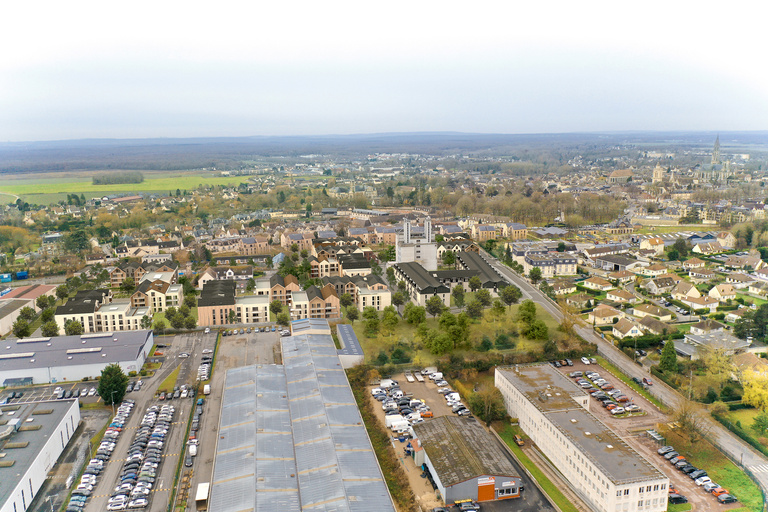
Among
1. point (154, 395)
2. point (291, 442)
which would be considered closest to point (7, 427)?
point (154, 395)

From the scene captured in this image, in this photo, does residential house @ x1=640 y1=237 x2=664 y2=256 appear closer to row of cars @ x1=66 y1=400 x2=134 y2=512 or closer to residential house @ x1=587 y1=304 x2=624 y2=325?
residential house @ x1=587 y1=304 x2=624 y2=325

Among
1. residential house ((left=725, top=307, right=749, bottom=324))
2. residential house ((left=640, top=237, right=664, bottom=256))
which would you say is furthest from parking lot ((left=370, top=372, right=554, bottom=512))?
residential house ((left=640, top=237, right=664, bottom=256))

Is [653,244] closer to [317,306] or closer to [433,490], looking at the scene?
[317,306]

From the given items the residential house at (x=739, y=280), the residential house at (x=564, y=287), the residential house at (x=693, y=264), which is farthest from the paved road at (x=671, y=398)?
the residential house at (x=693, y=264)

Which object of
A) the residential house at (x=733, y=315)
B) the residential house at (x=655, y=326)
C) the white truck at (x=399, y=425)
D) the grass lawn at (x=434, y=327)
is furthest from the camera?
the residential house at (x=733, y=315)

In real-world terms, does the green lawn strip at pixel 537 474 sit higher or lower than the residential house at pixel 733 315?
lower

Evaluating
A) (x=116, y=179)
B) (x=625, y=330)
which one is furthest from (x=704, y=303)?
(x=116, y=179)

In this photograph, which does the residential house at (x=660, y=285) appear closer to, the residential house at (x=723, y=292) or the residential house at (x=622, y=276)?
the residential house at (x=622, y=276)
